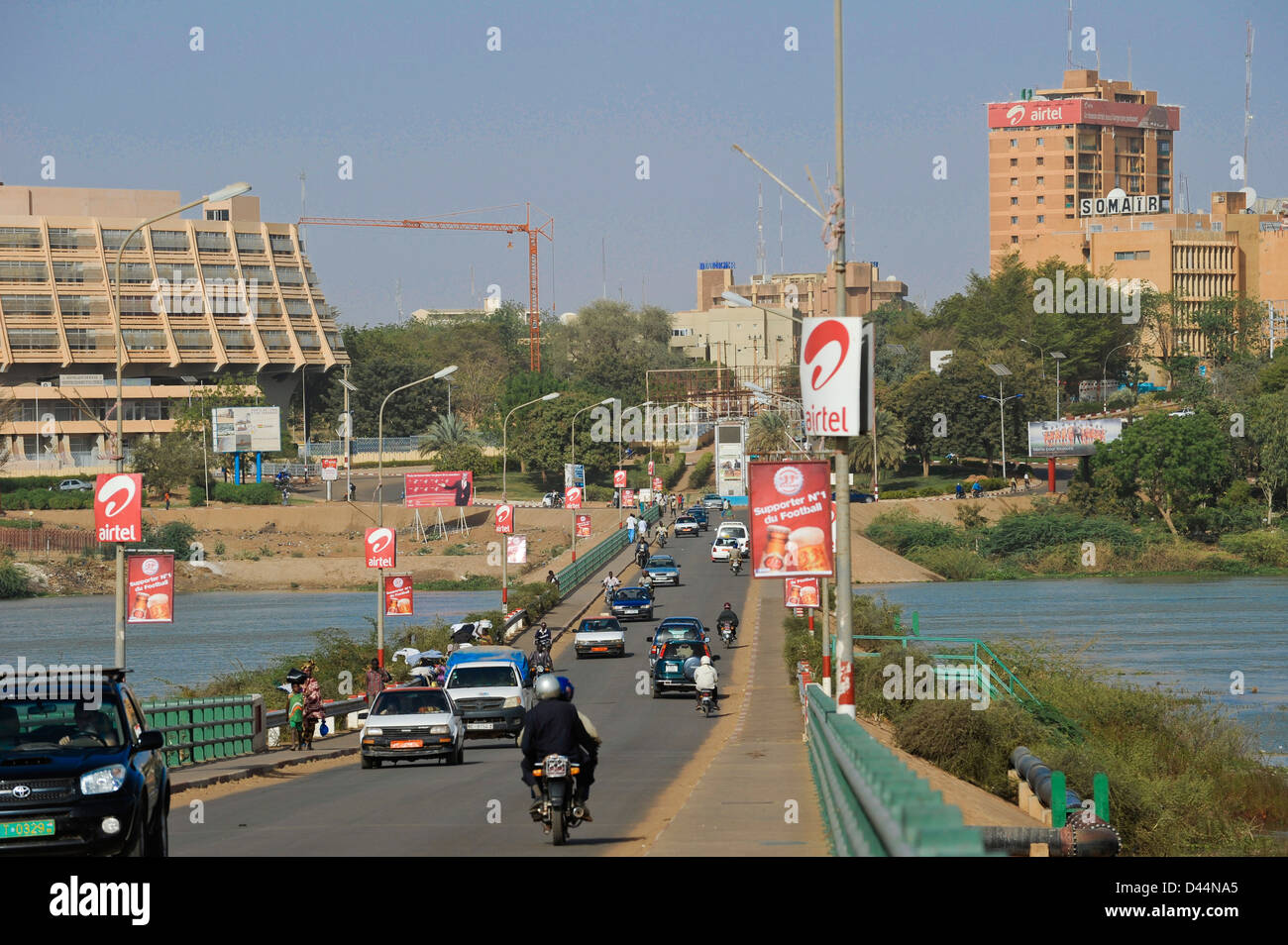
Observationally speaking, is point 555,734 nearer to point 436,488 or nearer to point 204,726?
point 204,726

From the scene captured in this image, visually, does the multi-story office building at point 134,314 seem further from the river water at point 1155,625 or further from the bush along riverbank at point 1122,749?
the bush along riverbank at point 1122,749

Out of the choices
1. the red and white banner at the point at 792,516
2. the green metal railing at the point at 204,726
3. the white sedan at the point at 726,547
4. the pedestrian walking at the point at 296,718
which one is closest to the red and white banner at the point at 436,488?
the white sedan at the point at 726,547

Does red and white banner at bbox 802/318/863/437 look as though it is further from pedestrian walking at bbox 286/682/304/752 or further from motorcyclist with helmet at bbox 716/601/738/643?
motorcyclist with helmet at bbox 716/601/738/643

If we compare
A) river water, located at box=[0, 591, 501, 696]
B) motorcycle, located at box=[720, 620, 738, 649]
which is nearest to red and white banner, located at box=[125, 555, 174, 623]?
river water, located at box=[0, 591, 501, 696]

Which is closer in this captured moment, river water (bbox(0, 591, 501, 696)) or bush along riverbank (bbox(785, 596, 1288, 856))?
bush along riverbank (bbox(785, 596, 1288, 856))

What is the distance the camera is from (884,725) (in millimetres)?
37594

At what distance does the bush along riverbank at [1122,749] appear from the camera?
2723 centimetres

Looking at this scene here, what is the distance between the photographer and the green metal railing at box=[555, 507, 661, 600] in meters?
74.2

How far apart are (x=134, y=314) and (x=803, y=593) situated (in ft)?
409

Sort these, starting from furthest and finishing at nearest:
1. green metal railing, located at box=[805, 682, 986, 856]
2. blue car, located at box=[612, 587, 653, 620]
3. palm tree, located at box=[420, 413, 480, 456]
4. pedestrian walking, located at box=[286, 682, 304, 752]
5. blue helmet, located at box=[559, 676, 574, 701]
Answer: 1. palm tree, located at box=[420, 413, 480, 456]
2. blue car, located at box=[612, 587, 653, 620]
3. pedestrian walking, located at box=[286, 682, 304, 752]
4. blue helmet, located at box=[559, 676, 574, 701]
5. green metal railing, located at box=[805, 682, 986, 856]

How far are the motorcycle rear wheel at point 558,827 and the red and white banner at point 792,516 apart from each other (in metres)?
6.56

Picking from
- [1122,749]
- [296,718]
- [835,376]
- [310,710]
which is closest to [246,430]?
[310,710]

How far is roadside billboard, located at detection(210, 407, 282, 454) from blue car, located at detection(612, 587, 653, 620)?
2662 inches
